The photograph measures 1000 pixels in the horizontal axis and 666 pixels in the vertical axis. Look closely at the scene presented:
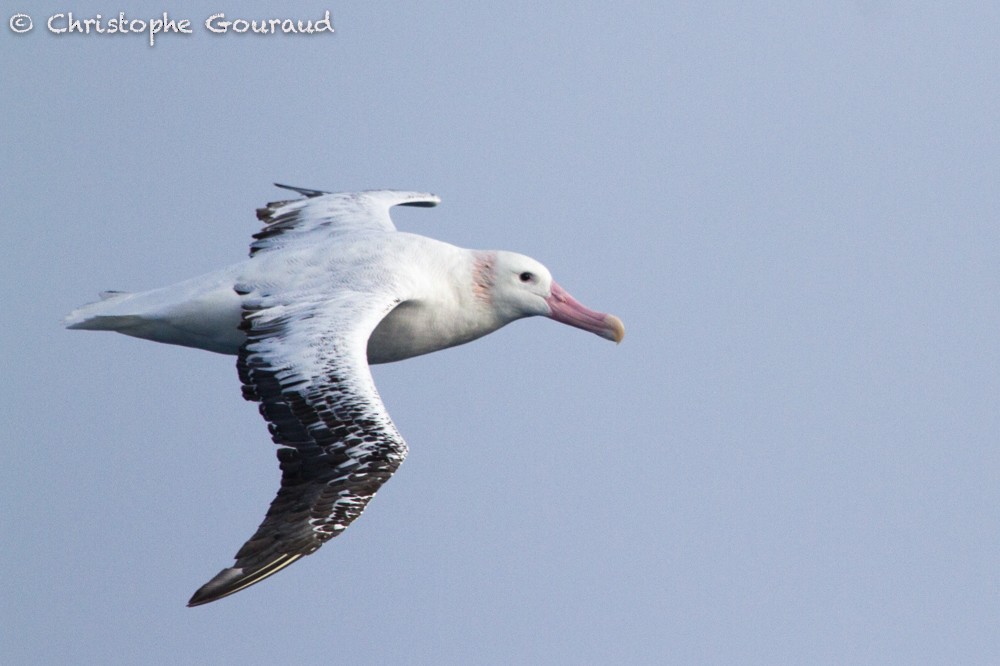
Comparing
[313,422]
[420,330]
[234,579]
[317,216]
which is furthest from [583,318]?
[234,579]

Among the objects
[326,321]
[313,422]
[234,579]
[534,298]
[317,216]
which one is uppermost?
[317,216]

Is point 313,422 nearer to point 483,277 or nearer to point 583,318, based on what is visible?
point 483,277

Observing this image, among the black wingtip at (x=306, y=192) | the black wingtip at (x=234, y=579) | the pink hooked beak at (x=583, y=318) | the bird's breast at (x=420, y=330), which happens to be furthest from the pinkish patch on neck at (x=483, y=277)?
the black wingtip at (x=234, y=579)

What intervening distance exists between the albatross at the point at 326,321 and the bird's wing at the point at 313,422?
0.01 meters

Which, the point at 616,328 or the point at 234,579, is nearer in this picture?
the point at 234,579

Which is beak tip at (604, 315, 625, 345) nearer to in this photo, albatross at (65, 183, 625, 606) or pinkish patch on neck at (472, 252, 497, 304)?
albatross at (65, 183, 625, 606)

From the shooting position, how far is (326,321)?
44.4 feet

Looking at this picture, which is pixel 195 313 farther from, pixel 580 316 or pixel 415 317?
pixel 580 316

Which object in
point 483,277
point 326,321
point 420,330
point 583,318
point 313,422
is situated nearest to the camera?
point 313,422

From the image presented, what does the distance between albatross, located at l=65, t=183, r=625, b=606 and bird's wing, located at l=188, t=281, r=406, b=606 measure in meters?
0.01

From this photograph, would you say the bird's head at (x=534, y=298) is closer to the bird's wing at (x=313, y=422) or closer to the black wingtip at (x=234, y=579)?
the bird's wing at (x=313, y=422)

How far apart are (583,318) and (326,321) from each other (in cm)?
317

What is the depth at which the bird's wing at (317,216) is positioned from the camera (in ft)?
52.9

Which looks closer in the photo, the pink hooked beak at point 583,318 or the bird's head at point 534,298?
the bird's head at point 534,298
